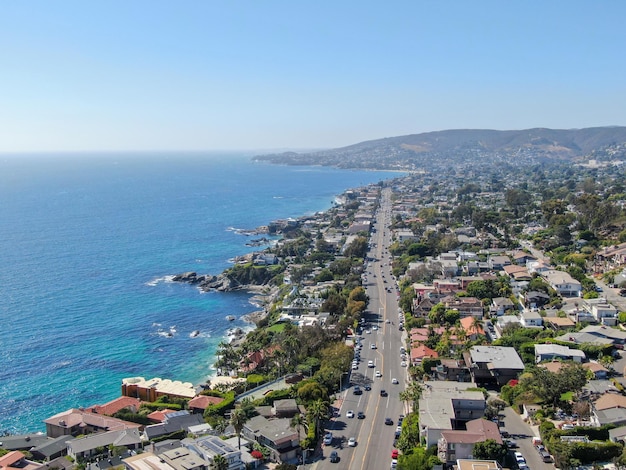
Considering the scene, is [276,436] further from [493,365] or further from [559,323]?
[559,323]

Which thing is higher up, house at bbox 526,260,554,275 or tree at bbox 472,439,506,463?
house at bbox 526,260,554,275

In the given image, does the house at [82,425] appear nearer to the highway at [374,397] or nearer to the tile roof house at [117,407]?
the tile roof house at [117,407]

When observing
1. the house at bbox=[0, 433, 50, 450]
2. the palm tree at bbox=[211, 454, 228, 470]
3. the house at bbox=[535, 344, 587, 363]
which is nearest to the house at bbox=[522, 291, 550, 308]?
the house at bbox=[535, 344, 587, 363]

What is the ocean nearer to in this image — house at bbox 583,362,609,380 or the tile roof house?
the tile roof house

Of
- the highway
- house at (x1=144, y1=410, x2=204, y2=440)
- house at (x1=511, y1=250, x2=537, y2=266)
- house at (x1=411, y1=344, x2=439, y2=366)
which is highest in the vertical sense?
house at (x1=511, y1=250, x2=537, y2=266)

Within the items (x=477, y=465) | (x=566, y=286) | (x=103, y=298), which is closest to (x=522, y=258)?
(x=566, y=286)
